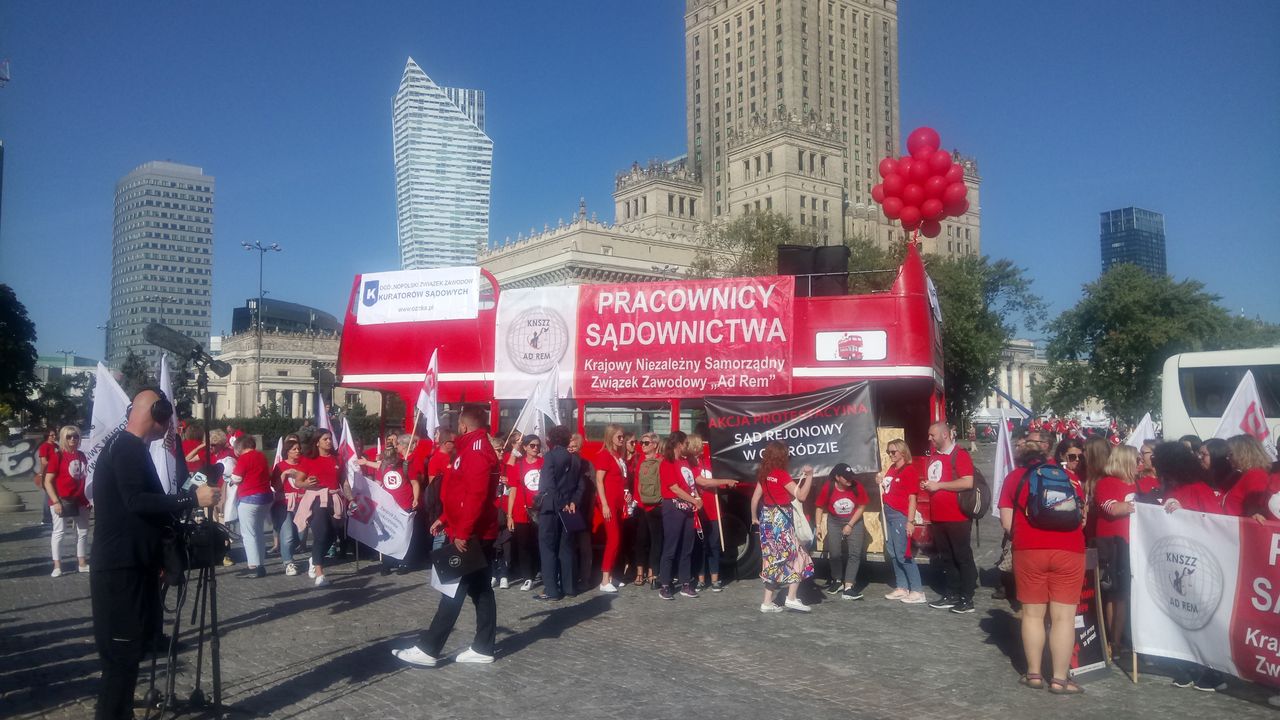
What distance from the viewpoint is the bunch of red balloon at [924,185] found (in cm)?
1255

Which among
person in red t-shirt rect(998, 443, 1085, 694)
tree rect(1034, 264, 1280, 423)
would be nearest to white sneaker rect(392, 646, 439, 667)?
person in red t-shirt rect(998, 443, 1085, 694)

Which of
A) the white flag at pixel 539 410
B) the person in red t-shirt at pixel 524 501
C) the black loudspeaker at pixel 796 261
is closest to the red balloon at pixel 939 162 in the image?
the black loudspeaker at pixel 796 261

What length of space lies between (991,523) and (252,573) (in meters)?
13.7

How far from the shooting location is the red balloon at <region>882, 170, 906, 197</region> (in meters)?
12.9

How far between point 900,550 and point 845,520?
0.66m

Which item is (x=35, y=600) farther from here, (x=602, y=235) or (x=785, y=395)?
(x=602, y=235)

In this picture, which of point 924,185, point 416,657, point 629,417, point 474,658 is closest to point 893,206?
point 924,185

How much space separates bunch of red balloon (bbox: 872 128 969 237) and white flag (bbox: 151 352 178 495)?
923 cm

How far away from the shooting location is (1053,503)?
20.0 feet

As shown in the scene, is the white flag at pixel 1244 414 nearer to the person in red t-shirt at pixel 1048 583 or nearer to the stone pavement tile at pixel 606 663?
the stone pavement tile at pixel 606 663

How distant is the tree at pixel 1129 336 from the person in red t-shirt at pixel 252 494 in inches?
1740

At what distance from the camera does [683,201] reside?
380ft

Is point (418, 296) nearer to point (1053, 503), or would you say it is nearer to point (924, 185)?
point (924, 185)

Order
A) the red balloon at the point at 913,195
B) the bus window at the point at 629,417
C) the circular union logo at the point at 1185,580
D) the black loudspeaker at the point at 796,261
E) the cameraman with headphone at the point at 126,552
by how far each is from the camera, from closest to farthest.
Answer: the cameraman with headphone at the point at 126,552
the circular union logo at the point at 1185,580
the bus window at the point at 629,417
the black loudspeaker at the point at 796,261
the red balloon at the point at 913,195
